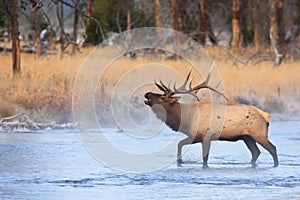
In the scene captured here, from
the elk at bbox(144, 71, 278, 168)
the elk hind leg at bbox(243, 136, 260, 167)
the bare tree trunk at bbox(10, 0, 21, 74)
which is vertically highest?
the bare tree trunk at bbox(10, 0, 21, 74)

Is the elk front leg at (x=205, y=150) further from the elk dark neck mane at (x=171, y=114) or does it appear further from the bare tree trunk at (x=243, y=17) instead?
the bare tree trunk at (x=243, y=17)

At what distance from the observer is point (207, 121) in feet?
40.1

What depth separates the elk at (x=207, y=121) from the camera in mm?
12172

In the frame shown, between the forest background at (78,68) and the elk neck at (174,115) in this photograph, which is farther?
the forest background at (78,68)

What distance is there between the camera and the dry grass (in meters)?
17.7

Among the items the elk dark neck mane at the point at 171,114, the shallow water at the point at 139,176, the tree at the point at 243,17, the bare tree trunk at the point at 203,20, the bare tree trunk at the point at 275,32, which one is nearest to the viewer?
the shallow water at the point at 139,176

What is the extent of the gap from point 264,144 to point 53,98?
6656 millimetres

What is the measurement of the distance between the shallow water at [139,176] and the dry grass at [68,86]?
301 cm

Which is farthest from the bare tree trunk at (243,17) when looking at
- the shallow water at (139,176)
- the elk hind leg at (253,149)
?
the elk hind leg at (253,149)

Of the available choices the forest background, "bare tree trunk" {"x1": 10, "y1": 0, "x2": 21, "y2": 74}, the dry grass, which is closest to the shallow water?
the forest background

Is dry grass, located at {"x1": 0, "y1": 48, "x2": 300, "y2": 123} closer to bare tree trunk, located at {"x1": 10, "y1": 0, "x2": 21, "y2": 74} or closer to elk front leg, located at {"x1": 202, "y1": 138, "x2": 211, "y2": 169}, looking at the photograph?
bare tree trunk, located at {"x1": 10, "y1": 0, "x2": 21, "y2": 74}

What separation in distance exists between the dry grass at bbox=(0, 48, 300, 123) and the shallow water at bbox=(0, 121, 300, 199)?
3006 mm

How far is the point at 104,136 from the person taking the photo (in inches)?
618

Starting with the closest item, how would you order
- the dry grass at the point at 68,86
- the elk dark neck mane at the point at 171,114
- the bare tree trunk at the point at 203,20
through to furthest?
1. the elk dark neck mane at the point at 171,114
2. the dry grass at the point at 68,86
3. the bare tree trunk at the point at 203,20
